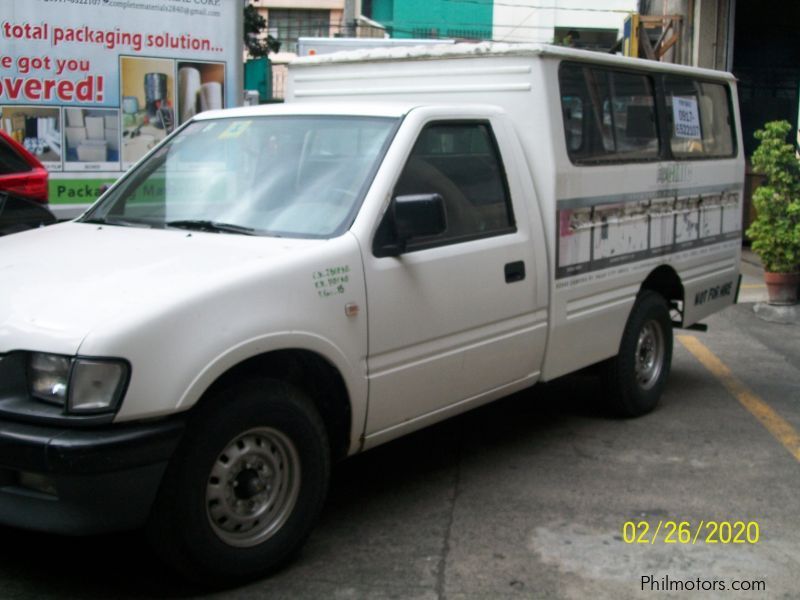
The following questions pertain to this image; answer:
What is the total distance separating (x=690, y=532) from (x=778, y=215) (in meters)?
6.41

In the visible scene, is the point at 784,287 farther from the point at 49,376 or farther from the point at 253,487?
the point at 49,376

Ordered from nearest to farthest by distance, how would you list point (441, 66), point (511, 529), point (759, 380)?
point (511, 529)
point (441, 66)
point (759, 380)

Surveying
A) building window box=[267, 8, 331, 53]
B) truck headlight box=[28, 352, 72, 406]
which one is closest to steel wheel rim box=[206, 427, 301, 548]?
truck headlight box=[28, 352, 72, 406]

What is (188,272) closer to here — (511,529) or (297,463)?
(297,463)

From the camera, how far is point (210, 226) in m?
4.79

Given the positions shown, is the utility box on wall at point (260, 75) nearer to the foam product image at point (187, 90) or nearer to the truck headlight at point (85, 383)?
the foam product image at point (187, 90)

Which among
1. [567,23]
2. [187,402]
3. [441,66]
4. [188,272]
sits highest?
[567,23]

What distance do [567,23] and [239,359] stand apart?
33.8 meters

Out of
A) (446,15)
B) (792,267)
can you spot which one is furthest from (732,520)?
(446,15)

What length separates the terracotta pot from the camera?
34.6 ft

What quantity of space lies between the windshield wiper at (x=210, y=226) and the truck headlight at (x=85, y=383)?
1.20 meters

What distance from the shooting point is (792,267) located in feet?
34.4

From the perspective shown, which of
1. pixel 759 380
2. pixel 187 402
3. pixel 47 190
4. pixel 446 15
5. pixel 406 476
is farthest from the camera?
pixel 446 15

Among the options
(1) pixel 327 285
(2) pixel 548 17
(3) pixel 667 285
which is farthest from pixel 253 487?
(2) pixel 548 17
